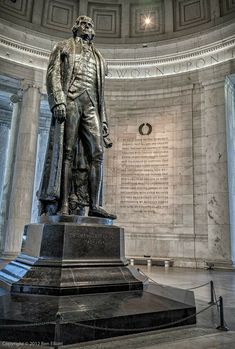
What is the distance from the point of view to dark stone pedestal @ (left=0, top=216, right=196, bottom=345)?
2.98m

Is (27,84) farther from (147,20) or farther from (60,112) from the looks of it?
(60,112)

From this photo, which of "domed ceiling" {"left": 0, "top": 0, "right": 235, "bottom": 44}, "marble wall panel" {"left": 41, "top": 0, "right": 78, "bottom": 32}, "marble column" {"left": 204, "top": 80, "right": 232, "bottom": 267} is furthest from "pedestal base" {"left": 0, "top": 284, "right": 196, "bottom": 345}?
"marble wall panel" {"left": 41, "top": 0, "right": 78, "bottom": 32}

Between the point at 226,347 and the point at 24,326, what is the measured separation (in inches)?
77.3

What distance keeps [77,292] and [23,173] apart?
391 inches

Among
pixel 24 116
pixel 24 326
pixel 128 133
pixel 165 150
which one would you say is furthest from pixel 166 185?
pixel 24 326

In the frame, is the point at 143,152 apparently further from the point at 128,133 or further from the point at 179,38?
the point at 179,38

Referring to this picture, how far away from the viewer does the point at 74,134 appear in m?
5.02

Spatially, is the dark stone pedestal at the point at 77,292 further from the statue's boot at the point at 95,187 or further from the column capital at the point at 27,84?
the column capital at the point at 27,84

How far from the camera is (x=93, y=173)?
5184 mm

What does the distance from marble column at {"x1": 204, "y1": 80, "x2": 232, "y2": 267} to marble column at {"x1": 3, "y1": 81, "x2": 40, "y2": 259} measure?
7.48m

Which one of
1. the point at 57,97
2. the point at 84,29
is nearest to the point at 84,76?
the point at 57,97

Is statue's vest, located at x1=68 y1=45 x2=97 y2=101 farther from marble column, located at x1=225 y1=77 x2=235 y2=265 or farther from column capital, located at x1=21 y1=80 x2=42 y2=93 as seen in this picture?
column capital, located at x1=21 y1=80 x2=42 y2=93

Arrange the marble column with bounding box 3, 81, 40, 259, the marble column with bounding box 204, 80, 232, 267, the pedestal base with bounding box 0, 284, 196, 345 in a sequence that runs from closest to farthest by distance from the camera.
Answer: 1. the pedestal base with bounding box 0, 284, 196, 345
2. the marble column with bounding box 204, 80, 232, 267
3. the marble column with bounding box 3, 81, 40, 259

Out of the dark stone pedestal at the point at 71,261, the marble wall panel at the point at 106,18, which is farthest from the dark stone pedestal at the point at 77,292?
the marble wall panel at the point at 106,18
